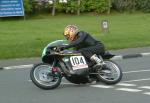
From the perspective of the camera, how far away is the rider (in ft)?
42.3

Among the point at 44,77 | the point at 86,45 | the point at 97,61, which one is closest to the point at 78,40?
the point at 86,45

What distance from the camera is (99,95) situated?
38.3ft

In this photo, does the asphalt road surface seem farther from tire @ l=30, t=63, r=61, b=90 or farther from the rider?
the rider

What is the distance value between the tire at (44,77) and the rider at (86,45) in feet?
2.46

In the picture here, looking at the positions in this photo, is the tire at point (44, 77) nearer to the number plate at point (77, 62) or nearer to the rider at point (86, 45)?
the number plate at point (77, 62)

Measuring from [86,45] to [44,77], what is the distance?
3.86 feet

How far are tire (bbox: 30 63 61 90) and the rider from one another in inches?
29.6

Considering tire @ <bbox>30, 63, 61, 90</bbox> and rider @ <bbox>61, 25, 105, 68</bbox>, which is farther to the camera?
rider @ <bbox>61, 25, 105, 68</bbox>

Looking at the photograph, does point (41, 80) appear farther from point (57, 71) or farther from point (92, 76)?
point (92, 76)

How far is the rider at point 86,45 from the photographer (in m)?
12.9

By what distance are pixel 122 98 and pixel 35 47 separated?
34.7ft

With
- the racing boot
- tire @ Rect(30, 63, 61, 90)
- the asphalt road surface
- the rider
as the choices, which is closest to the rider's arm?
the rider

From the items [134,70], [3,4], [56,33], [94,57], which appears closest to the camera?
[94,57]

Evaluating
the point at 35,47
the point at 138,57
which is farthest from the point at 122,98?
the point at 35,47
